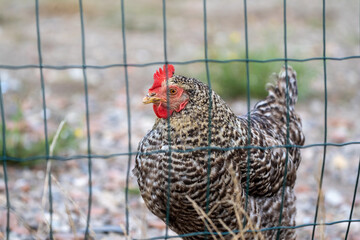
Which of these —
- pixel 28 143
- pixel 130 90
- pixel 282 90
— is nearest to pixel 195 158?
pixel 282 90

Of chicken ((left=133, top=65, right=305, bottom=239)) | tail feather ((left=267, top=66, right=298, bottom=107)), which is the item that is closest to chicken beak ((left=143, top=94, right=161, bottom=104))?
chicken ((left=133, top=65, right=305, bottom=239))

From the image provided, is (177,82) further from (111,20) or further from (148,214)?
(111,20)

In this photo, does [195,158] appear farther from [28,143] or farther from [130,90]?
[130,90]

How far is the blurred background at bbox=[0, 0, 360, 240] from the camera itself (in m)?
4.14

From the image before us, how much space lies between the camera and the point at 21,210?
155 inches

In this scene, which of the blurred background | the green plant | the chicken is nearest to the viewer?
the chicken

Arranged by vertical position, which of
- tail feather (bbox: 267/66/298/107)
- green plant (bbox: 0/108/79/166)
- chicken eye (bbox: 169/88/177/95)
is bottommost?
green plant (bbox: 0/108/79/166)

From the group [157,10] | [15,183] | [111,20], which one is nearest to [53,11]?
[111,20]

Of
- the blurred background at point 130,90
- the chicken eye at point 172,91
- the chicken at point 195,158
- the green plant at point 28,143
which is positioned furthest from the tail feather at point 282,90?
the green plant at point 28,143

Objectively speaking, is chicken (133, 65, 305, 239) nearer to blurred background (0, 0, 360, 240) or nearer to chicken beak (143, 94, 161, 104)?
chicken beak (143, 94, 161, 104)

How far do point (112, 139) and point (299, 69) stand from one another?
8.55ft

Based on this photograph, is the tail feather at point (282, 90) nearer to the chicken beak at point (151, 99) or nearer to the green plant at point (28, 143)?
the chicken beak at point (151, 99)

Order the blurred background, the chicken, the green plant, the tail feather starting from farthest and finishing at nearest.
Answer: the green plant < the blurred background < the tail feather < the chicken

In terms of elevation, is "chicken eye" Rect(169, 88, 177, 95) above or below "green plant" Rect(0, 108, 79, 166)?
above
